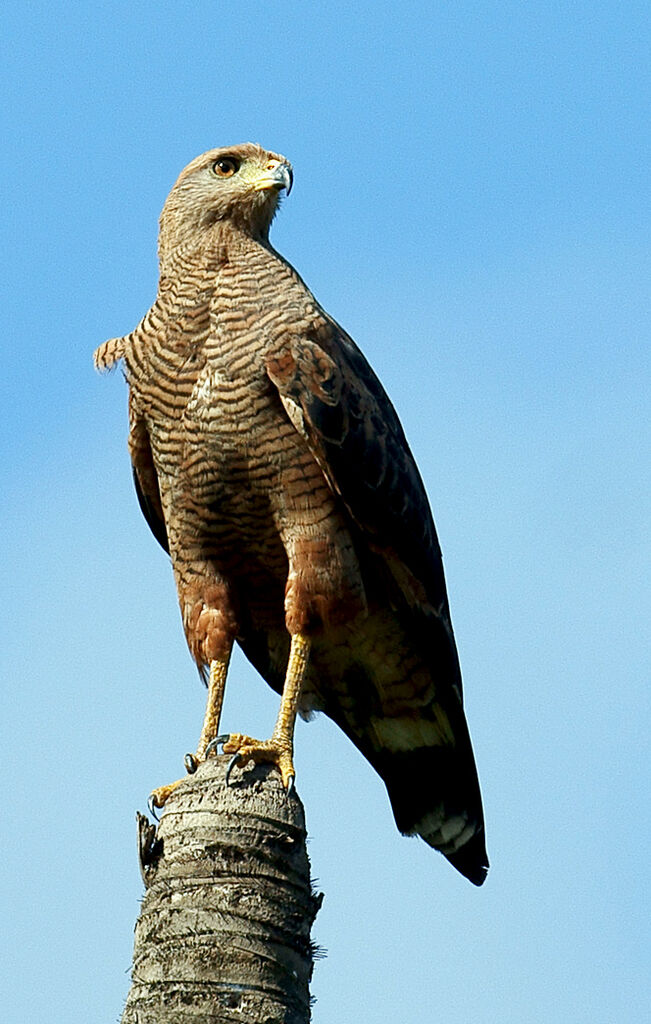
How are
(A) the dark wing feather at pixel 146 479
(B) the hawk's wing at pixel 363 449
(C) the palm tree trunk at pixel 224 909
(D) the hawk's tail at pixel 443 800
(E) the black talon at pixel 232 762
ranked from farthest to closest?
(D) the hawk's tail at pixel 443 800 → (A) the dark wing feather at pixel 146 479 → (B) the hawk's wing at pixel 363 449 → (E) the black talon at pixel 232 762 → (C) the palm tree trunk at pixel 224 909

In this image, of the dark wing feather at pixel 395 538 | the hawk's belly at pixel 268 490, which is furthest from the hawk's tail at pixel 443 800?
the hawk's belly at pixel 268 490

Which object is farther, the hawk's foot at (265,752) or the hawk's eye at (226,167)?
the hawk's eye at (226,167)

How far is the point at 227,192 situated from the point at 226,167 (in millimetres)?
215

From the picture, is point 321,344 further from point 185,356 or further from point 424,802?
point 424,802

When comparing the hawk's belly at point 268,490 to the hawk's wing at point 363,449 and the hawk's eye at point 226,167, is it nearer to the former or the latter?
the hawk's wing at point 363,449

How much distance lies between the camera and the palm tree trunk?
4.61 meters

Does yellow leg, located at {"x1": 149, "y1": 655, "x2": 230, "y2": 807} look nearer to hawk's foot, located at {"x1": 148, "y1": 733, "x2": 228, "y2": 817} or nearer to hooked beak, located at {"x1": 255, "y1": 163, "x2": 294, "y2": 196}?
hawk's foot, located at {"x1": 148, "y1": 733, "x2": 228, "y2": 817}

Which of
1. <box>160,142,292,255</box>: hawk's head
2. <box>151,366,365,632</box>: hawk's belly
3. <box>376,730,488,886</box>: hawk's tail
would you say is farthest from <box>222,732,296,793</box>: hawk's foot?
<box>160,142,292,255</box>: hawk's head

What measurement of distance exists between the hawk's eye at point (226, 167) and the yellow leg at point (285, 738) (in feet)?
7.46

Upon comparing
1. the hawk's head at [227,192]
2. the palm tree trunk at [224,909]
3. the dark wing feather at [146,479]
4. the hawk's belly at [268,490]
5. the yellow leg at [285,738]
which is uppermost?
the hawk's head at [227,192]

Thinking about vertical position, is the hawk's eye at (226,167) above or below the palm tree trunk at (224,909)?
above

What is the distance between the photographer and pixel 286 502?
6.48m

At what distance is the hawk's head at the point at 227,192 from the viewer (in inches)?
284

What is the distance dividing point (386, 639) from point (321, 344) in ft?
4.40
